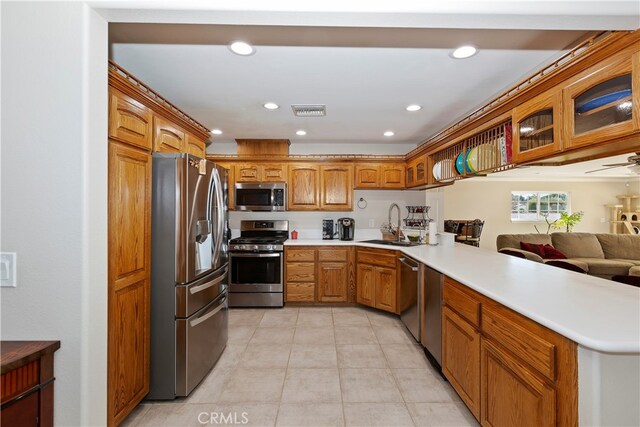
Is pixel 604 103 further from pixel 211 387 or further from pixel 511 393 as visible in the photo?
pixel 211 387

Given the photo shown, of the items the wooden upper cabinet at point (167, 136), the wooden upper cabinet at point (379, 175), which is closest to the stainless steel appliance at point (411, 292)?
the wooden upper cabinet at point (379, 175)

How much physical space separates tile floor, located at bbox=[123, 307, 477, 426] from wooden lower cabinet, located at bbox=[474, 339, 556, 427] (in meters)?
0.42

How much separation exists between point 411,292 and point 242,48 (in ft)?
8.71

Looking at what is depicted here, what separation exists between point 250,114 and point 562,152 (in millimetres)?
2743

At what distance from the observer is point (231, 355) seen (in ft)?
8.96

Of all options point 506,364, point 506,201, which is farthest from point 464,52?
point 506,201

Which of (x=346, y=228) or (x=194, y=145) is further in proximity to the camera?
(x=346, y=228)

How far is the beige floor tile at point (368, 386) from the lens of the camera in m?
2.10

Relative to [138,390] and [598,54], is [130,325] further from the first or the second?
[598,54]

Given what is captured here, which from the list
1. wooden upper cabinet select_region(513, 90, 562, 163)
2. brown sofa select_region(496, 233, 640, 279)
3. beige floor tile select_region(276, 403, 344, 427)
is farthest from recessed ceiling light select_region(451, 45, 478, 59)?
brown sofa select_region(496, 233, 640, 279)

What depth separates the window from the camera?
8156 mm

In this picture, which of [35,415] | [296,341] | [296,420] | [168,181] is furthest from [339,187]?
[35,415]

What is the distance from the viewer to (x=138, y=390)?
1.91 meters

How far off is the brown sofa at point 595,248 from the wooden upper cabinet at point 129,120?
212 inches
